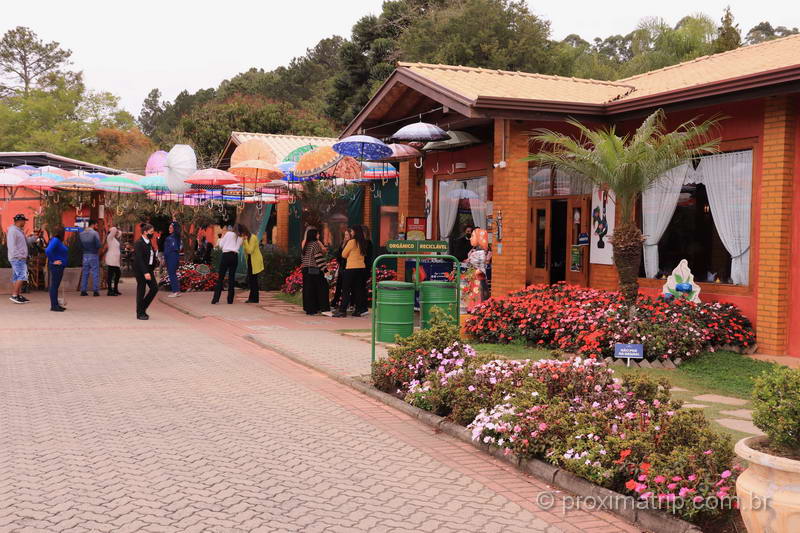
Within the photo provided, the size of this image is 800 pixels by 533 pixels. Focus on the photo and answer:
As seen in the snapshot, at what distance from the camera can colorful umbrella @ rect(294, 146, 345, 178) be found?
1644cm

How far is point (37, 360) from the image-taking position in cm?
1068

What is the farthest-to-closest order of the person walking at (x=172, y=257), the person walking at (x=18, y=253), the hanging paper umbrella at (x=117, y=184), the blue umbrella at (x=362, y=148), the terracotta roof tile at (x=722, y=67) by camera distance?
the hanging paper umbrella at (x=117, y=184) → the person walking at (x=172, y=257) → the person walking at (x=18, y=253) → the blue umbrella at (x=362, y=148) → the terracotta roof tile at (x=722, y=67)

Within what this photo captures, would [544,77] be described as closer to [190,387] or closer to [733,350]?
[733,350]

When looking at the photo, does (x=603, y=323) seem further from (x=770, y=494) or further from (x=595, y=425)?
(x=770, y=494)

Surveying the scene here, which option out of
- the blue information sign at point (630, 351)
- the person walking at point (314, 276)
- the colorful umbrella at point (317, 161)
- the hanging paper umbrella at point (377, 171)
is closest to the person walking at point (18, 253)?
the colorful umbrella at point (317, 161)

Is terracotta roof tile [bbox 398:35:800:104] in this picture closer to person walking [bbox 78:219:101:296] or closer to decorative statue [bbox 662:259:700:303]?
decorative statue [bbox 662:259:700:303]

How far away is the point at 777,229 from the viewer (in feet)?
34.7

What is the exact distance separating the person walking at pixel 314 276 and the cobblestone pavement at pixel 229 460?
6.16 m

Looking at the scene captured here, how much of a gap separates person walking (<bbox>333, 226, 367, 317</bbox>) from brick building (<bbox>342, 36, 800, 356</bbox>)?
8.05ft

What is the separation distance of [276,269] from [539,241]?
28.9 ft

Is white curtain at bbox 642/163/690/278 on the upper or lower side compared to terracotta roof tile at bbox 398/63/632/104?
lower

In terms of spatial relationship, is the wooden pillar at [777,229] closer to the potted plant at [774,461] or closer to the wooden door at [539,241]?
the wooden door at [539,241]

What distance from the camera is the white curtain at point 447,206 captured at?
57.5 feet

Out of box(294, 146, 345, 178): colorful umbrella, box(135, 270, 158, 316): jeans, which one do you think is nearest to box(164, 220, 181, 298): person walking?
box(135, 270, 158, 316): jeans
